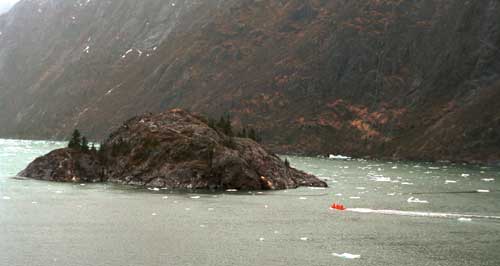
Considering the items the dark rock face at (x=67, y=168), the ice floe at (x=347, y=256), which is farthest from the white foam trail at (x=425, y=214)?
the dark rock face at (x=67, y=168)

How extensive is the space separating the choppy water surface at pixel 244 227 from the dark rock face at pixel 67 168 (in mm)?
4768

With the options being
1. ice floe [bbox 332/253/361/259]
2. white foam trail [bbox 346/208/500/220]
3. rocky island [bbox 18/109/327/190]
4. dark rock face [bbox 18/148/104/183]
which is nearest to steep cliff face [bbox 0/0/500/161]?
rocky island [bbox 18/109/327/190]

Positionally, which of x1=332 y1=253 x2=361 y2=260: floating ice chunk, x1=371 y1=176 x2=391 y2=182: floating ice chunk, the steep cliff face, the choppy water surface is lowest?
x1=332 y1=253 x2=361 y2=260: floating ice chunk

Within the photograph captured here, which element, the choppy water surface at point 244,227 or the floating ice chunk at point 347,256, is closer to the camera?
the choppy water surface at point 244,227

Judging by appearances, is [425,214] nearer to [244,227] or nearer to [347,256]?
[244,227]

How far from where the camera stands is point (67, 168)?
70250 mm

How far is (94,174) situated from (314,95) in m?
113

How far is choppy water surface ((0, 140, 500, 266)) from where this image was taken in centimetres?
3170

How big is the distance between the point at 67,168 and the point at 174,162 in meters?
12.1

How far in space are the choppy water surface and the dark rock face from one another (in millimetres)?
4768

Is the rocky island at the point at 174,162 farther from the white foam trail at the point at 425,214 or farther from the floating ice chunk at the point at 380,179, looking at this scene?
the white foam trail at the point at 425,214

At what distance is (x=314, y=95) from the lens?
583 ft

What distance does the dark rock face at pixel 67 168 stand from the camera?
69688 millimetres

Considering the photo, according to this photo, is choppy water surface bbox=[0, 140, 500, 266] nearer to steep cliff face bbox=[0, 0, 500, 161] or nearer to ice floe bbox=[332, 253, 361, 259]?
ice floe bbox=[332, 253, 361, 259]
